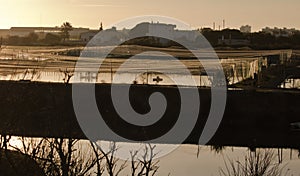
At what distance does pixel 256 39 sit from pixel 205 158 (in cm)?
2275

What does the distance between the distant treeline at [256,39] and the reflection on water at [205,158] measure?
17.1m

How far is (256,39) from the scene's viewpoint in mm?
35406

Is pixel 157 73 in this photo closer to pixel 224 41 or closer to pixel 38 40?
pixel 224 41

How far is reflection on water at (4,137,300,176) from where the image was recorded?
1160 cm

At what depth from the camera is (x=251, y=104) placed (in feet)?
61.1

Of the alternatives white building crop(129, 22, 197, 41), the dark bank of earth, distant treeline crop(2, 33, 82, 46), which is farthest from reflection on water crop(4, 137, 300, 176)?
distant treeline crop(2, 33, 82, 46)

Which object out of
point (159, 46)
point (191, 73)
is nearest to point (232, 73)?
point (191, 73)

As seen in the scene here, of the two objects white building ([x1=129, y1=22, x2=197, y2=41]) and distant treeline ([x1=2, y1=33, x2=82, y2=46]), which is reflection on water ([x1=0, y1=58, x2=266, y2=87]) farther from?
distant treeline ([x1=2, y1=33, x2=82, y2=46])

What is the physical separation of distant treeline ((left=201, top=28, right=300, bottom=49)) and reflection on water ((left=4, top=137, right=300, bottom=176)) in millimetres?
17144

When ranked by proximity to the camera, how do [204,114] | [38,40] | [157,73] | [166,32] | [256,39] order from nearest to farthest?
1. [204,114]
2. [157,73]
3. [166,32]
4. [256,39]
5. [38,40]

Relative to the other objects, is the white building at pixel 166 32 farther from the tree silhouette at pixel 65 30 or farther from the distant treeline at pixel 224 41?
the tree silhouette at pixel 65 30

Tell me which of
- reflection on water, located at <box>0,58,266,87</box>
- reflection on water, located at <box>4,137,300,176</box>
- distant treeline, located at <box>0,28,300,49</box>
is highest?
distant treeline, located at <box>0,28,300,49</box>

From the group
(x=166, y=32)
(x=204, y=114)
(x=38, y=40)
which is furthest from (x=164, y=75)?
(x=38, y=40)

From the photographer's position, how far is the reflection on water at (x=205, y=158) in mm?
11602
